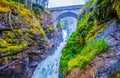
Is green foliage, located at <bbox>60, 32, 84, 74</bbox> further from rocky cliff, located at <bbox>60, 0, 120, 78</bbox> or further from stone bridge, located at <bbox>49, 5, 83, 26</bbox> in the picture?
stone bridge, located at <bbox>49, 5, 83, 26</bbox>

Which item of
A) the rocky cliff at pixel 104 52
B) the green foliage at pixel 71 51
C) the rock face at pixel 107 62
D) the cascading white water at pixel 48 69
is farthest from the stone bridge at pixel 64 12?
the rock face at pixel 107 62

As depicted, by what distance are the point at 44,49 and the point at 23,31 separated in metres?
4.98

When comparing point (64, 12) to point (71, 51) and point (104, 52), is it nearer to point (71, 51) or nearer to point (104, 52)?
point (71, 51)

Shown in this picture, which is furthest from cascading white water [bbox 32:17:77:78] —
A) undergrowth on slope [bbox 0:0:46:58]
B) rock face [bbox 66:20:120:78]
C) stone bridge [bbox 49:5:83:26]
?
stone bridge [bbox 49:5:83:26]

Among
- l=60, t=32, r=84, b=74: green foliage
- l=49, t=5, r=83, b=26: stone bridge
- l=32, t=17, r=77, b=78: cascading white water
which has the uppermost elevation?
l=49, t=5, r=83, b=26: stone bridge

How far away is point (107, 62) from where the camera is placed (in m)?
6.04

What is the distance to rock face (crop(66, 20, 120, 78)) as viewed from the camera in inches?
227

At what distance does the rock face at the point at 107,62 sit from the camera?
Result: 576 centimetres

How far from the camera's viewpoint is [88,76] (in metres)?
6.14

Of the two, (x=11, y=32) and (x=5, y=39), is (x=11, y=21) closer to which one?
(x=11, y=32)

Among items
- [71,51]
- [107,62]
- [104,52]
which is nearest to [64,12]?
[71,51]

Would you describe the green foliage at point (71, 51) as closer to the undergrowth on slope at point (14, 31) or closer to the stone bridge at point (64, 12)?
the undergrowth on slope at point (14, 31)

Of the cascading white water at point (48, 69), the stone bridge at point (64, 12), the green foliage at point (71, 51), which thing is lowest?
the cascading white water at point (48, 69)

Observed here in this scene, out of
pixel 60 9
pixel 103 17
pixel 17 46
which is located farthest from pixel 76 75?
pixel 60 9
